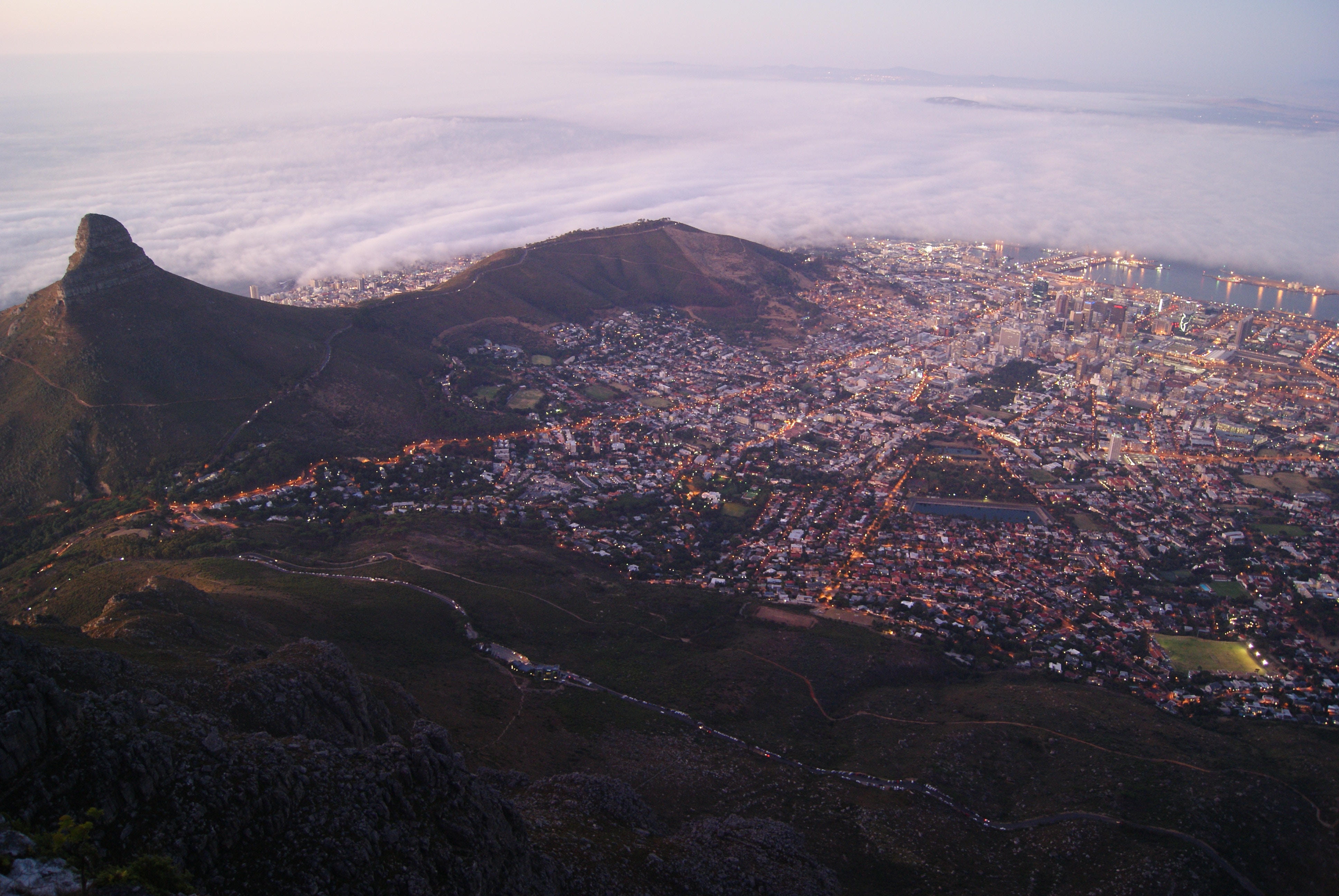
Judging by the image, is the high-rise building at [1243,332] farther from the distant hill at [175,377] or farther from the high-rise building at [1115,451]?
the distant hill at [175,377]

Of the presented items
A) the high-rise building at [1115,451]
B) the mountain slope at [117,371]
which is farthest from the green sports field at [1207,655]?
the mountain slope at [117,371]

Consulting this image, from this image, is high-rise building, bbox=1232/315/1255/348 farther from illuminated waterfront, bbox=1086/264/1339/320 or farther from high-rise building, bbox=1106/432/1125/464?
high-rise building, bbox=1106/432/1125/464

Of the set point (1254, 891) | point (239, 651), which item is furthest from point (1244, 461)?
point (239, 651)

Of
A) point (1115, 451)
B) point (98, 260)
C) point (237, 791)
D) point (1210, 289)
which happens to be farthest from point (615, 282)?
point (237, 791)

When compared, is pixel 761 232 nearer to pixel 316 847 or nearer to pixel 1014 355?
pixel 1014 355

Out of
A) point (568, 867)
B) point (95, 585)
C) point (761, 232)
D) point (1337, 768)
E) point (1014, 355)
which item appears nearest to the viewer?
point (568, 867)

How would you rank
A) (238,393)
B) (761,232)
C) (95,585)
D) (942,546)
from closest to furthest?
(95,585) → (942,546) → (238,393) → (761,232)

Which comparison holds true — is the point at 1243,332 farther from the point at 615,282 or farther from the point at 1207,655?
the point at 615,282
